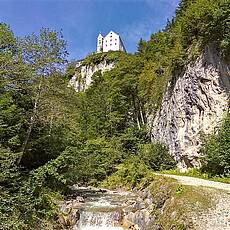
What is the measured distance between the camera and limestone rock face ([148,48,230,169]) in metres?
23.7

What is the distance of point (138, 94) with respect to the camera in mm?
41719

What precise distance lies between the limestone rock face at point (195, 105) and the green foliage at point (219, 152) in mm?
1816

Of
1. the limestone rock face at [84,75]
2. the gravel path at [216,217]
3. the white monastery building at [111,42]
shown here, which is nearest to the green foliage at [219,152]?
the gravel path at [216,217]

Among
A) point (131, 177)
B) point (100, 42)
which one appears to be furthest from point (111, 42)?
point (131, 177)

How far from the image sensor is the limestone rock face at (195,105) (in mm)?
23734

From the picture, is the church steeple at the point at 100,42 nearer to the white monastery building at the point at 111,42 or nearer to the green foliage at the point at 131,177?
the white monastery building at the point at 111,42

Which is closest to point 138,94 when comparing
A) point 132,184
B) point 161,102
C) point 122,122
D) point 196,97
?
point 122,122

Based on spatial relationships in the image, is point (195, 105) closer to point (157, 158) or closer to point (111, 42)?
point (157, 158)

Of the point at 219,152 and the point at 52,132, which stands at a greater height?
the point at 52,132

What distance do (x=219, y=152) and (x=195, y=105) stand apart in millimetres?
6803

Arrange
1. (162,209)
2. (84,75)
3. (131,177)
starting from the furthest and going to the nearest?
1. (84,75)
2. (131,177)
3. (162,209)

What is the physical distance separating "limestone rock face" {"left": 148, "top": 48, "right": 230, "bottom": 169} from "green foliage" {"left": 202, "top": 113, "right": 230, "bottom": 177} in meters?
1.82

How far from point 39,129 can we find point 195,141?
1311 centimetres

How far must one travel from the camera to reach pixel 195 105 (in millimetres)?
26703
